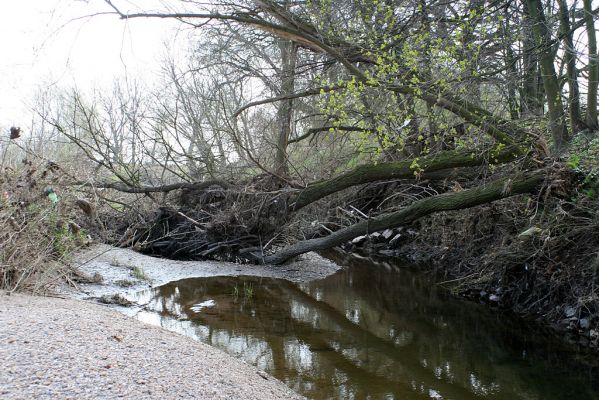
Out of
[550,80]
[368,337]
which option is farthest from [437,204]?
[368,337]

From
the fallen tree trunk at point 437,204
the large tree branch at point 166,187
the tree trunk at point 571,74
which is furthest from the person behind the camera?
the large tree branch at point 166,187

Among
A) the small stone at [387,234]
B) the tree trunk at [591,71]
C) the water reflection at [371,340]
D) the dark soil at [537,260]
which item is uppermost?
the tree trunk at [591,71]

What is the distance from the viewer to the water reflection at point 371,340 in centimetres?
552

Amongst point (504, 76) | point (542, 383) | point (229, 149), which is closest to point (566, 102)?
point (504, 76)

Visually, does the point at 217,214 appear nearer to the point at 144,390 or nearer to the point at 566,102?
the point at 566,102

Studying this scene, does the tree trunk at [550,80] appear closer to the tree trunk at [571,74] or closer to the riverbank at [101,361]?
the tree trunk at [571,74]

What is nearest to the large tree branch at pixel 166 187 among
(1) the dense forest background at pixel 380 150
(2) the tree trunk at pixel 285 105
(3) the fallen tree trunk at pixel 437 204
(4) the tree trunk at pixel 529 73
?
(1) the dense forest background at pixel 380 150

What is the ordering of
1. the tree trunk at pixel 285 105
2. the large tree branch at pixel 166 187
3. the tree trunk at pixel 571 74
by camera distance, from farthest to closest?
the large tree branch at pixel 166 187 < the tree trunk at pixel 285 105 < the tree trunk at pixel 571 74

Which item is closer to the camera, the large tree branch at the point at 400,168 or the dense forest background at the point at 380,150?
the dense forest background at the point at 380,150

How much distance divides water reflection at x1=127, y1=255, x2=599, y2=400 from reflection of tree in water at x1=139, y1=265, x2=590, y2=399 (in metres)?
0.01

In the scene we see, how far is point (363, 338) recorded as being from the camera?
707 centimetres

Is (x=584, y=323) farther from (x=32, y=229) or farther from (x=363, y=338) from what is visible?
(x=32, y=229)

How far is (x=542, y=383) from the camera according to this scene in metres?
5.69

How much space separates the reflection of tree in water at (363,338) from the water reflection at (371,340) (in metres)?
0.01
